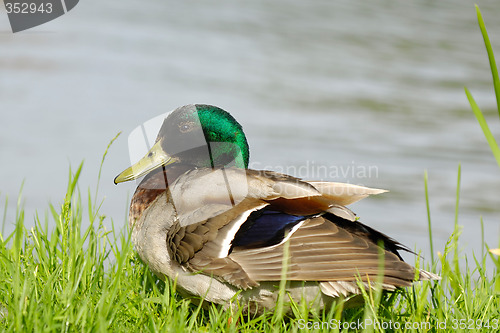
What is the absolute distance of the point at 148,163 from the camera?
3.39 m

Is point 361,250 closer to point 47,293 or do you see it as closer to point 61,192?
point 47,293

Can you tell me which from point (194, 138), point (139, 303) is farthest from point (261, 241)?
point (194, 138)

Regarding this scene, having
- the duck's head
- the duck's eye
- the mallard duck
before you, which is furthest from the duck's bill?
the mallard duck

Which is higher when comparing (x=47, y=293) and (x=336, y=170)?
(x=47, y=293)

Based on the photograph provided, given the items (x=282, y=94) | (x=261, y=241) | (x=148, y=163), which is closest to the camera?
(x=261, y=241)

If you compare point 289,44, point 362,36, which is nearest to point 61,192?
point 289,44

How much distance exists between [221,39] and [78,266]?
25.5 feet

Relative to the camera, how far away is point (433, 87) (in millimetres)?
8766

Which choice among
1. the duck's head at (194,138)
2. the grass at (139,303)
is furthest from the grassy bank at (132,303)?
the duck's head at (194,138)

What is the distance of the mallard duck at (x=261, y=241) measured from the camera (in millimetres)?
2686

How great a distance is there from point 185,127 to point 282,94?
4906mm

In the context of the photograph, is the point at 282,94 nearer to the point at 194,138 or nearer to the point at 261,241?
the point at 194,138

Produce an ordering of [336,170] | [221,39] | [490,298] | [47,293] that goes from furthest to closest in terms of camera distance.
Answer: [221,39] → [336,170] → [490,298] → [47,293]

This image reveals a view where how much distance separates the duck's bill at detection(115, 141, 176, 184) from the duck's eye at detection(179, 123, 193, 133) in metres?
0.13
